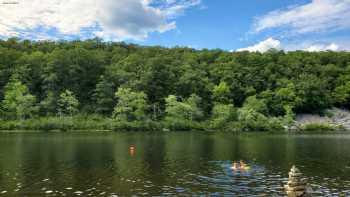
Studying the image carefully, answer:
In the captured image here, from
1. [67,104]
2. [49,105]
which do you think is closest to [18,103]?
[49,105]

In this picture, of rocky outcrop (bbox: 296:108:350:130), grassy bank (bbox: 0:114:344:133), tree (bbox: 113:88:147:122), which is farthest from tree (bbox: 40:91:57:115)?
rocky outcrop (bbox: 296:108:350:130)

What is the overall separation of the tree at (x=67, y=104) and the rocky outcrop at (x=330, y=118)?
6421 cm

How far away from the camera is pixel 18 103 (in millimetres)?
102250

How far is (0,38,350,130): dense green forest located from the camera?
102500 mm

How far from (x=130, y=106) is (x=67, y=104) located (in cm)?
1760

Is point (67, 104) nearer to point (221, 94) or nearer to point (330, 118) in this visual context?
point (221, 94)

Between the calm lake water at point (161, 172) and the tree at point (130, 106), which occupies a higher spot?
the tree at point (130, 106)

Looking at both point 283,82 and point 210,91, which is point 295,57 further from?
point 210,91

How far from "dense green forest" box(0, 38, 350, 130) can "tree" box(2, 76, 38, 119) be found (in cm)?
25

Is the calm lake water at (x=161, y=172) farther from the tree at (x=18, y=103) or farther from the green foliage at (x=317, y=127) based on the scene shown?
the green foliage at (x=317, y=127)

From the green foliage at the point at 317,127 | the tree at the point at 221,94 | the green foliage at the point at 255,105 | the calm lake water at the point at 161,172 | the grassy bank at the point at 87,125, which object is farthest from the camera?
the tree at the point at 221,94

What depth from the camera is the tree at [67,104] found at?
105 metres

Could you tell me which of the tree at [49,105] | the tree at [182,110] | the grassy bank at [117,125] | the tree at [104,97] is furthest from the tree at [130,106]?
the tree at [49,105]

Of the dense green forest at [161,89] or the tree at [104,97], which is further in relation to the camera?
the tree at [104,97]
